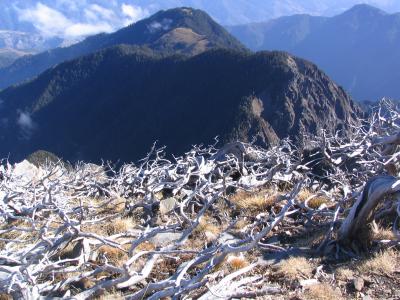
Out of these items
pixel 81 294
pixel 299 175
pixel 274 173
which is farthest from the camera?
pixel 299 175

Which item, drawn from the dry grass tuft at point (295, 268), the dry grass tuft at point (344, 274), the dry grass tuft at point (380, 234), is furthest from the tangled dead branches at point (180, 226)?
the dry grass tuft at point (344, 274)

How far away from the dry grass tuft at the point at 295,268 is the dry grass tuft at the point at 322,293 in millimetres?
370

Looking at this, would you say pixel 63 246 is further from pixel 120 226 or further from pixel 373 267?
pixel 373 267

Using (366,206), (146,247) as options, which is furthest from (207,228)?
(366,206)

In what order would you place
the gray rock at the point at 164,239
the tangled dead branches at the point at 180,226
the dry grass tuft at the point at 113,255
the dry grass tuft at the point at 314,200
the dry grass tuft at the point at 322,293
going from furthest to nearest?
1. the dry grass tuft at the point at 314,200
2. the gray rock at the point at 164,239
3. the dry grass tuft at the point at 113,255
4. the tangled dead branches at the point at 180,226
5. the dry grass tuft at the point at 322,293

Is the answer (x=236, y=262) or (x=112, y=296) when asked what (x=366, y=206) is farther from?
(x=112, y=296)

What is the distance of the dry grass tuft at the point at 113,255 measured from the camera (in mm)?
6640

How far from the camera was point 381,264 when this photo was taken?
229 inches

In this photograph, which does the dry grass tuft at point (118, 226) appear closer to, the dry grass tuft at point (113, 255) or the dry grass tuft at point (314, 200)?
the dry grass tuft at point (113, 255)

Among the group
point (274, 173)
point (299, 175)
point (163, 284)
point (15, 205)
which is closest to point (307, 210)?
point (274, 173)

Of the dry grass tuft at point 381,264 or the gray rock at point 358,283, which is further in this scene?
the dry grass tuft at point 381,264

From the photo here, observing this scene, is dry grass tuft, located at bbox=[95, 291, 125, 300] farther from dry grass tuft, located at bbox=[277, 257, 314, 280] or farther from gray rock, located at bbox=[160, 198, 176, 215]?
gray rock, located at bbox=[160, 198, 176, 215]

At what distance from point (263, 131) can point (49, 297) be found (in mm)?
159658

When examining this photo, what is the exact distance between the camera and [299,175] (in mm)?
10625
